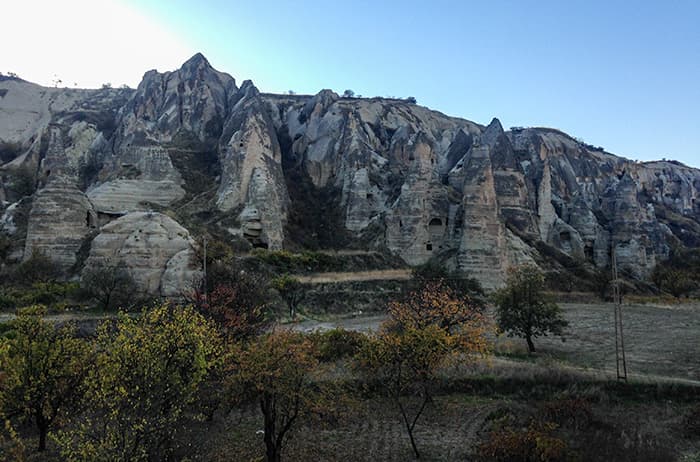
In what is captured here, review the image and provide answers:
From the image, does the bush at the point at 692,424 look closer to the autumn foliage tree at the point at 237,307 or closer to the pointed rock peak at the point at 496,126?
the autumn foliage tree at the point at 237,307

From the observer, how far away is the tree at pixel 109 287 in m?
26.1

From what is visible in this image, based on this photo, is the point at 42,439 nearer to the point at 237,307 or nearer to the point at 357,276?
the point at 237,307

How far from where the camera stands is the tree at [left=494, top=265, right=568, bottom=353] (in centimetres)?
2247

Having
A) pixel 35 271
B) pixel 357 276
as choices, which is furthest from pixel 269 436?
pixel 357 276

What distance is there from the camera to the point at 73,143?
197 feet

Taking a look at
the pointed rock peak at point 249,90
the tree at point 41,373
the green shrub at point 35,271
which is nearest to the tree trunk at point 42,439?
the tree at point 41,373

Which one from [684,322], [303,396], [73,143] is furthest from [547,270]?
[73,143]

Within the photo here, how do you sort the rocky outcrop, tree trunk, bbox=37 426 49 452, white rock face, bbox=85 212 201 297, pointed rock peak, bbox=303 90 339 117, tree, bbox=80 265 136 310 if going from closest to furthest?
tree trunk, bbox=37 426 49 452
tree, bbox=80 265 136 310
white rock face, bbox=85 212 201 297
the rocky outcrop
pointed rock peak, bbox=303 90 339 117

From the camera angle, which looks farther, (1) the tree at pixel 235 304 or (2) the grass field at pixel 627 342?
(2) the grass field at pixel 627 342

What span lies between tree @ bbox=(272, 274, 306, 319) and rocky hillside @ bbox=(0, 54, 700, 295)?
4.91 m

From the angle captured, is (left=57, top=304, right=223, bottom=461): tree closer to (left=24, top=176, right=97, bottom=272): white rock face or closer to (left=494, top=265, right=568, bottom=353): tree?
(left=494, top=265, right=568, bottom=353): tree

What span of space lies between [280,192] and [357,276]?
1233cm

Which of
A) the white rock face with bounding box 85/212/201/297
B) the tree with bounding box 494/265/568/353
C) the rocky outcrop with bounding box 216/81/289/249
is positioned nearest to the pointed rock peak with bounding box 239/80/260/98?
the rocky outcrop with bounding box 216/81/289/249

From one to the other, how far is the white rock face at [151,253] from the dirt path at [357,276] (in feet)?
25.5
